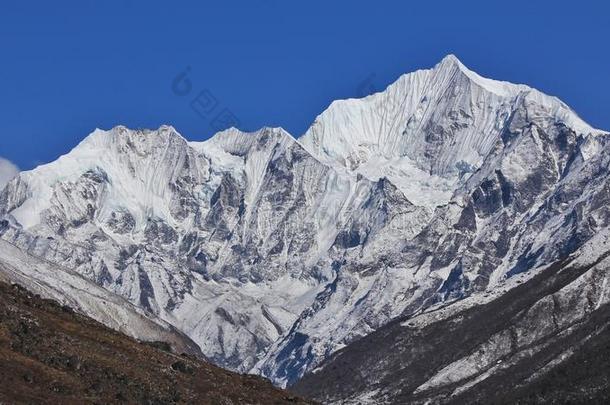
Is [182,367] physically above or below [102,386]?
above

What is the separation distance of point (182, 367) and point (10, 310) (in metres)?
23.2

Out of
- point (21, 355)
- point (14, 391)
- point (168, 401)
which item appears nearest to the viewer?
point (14, 391)

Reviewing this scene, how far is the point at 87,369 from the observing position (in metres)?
142

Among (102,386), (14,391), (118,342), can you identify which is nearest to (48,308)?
(118,342)

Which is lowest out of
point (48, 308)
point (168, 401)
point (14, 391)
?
point (14, 391)

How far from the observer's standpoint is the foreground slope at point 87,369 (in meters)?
129

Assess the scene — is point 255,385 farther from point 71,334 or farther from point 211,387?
point 71,334

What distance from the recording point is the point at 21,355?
135 meters

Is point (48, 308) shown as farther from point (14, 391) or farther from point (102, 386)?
point (14, 391)

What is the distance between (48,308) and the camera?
175 meters

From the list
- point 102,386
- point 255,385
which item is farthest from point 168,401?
point 255,385

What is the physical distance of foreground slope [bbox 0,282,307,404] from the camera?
128875mm

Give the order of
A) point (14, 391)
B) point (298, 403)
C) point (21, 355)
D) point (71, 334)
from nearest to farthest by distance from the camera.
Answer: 1. point (14, 391)
2. point (21, 355)
3. point (71, 334)
4. point (298, 403)

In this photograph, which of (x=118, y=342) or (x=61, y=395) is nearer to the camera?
(x=61, y=395)
